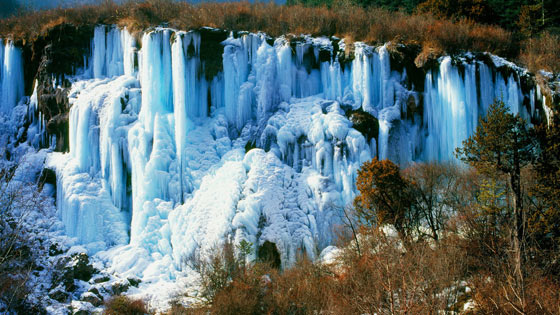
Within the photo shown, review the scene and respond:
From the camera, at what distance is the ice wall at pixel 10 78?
27.8 m

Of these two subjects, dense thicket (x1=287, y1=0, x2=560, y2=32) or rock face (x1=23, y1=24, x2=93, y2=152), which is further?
dense thicket (x1=287, y1=0, x2=560, y2=32)

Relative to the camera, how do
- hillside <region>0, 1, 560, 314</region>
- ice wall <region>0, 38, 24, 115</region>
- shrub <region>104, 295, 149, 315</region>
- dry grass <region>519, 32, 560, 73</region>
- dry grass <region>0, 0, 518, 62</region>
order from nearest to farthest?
hillside <region>0, 1, 560, 314</region> → shrub <region>104, 295, 149, 315</region> → dry grass <region>519, 32, 560, 73</region> → dry grass <region>0, 0, 518, 62</region> → ice wall <region>0, 38, 24, 115</region>

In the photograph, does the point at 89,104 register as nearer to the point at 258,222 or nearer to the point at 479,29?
the point at 258,222

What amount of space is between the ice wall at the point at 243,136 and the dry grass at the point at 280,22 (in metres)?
1.94

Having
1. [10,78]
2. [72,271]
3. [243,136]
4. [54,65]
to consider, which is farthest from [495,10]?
[10,78]

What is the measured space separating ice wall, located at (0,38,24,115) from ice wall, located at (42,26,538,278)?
499cm

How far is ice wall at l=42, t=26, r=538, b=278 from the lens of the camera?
20.4 meters

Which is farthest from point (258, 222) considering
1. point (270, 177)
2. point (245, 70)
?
point (245, 70)

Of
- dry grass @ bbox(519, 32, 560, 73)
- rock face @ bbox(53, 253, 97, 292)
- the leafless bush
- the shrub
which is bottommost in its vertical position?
the shrub

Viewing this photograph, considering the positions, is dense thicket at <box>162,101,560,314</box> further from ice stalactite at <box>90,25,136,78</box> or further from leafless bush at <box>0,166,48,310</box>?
ice stalactite at <box>90,25,136,78</box>

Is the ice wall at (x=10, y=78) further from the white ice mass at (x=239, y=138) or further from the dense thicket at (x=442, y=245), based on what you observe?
the dense thicket at (x=442, y=245)

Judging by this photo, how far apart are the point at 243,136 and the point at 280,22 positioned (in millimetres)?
7952

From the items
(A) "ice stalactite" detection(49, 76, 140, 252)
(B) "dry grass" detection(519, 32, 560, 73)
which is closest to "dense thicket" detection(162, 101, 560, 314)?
(B) "dry grass" detection(519, 32, 560, 73)

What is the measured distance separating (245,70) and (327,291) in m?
13.4
